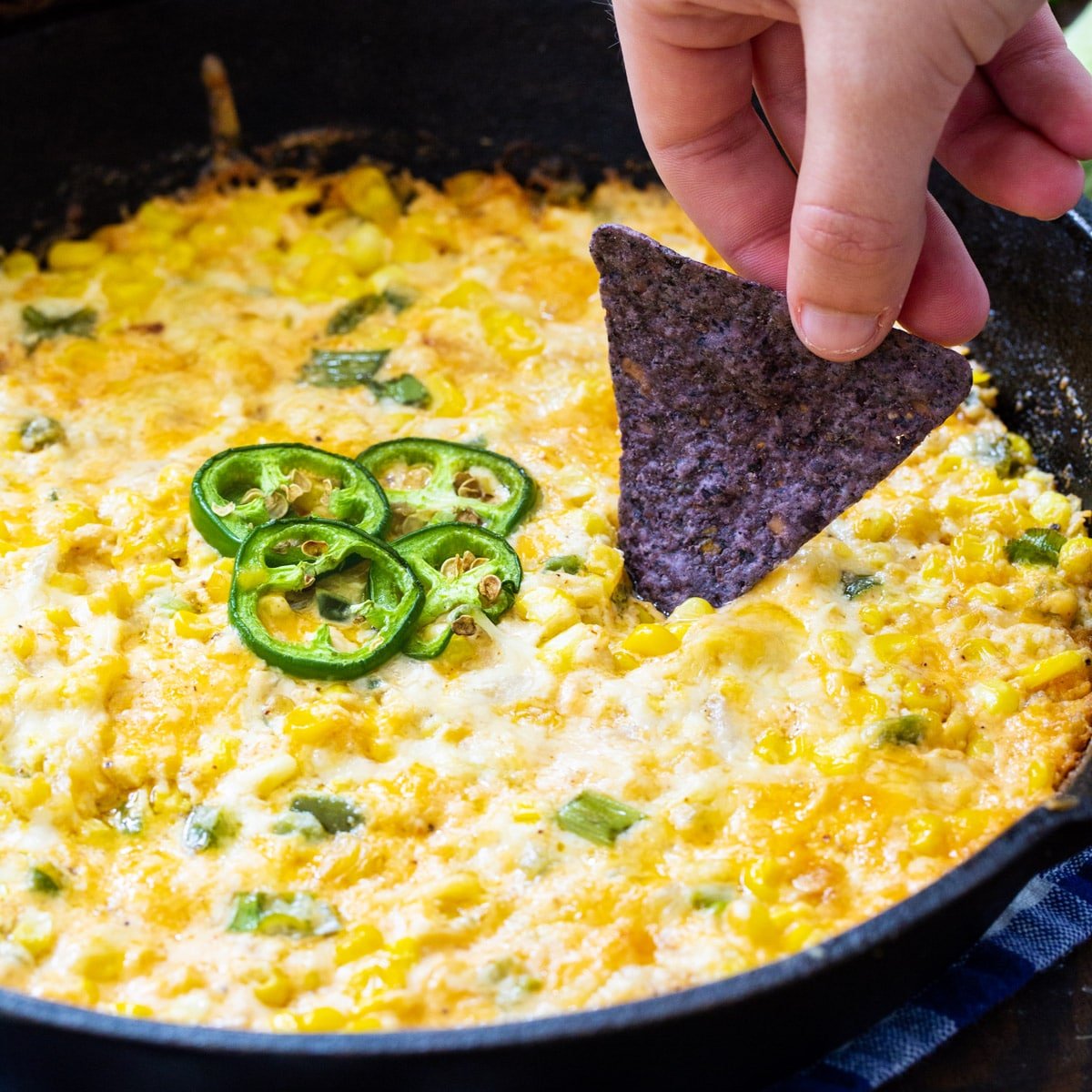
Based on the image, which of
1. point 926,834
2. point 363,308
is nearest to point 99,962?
point 926,834

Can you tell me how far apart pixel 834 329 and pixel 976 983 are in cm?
146

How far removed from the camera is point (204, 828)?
291 centimetres

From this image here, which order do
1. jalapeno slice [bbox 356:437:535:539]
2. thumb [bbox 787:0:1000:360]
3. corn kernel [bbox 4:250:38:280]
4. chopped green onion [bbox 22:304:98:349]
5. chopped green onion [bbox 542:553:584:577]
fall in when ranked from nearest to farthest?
thumb [bbox 787:0:1000:360] < chopped green onion [bbox 542:553:584:577] < jalapeno slice [bbox 356:437:535:539] < chopped green onion [bbox 22:304:98:349] < corn kernel [bbox 4:250:38:280]

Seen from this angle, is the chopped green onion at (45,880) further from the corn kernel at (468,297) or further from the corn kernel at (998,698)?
the corn kernel at (468,297)

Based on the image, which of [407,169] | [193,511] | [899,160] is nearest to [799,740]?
[899,160]

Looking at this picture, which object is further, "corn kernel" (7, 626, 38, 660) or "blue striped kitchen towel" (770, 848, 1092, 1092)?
"corn kernel" (7, 626, 38, 660)

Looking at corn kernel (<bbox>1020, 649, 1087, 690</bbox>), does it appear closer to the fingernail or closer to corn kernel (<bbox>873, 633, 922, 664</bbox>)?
corn kernel (<bbox>873, 633, 922, 664</bbox>)

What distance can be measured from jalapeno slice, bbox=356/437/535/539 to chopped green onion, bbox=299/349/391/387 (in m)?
0.49

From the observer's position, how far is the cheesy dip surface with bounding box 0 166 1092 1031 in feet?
8.90

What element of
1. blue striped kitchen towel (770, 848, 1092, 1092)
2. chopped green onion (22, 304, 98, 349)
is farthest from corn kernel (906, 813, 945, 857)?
chopped green onion (22, 304, 98, 349)

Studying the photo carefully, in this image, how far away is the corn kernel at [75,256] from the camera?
472 cm

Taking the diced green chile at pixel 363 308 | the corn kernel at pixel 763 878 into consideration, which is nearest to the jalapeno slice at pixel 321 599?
the corn kernel at pixel 763 878

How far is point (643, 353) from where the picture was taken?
3.42 m

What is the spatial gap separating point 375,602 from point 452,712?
0.38 meters
